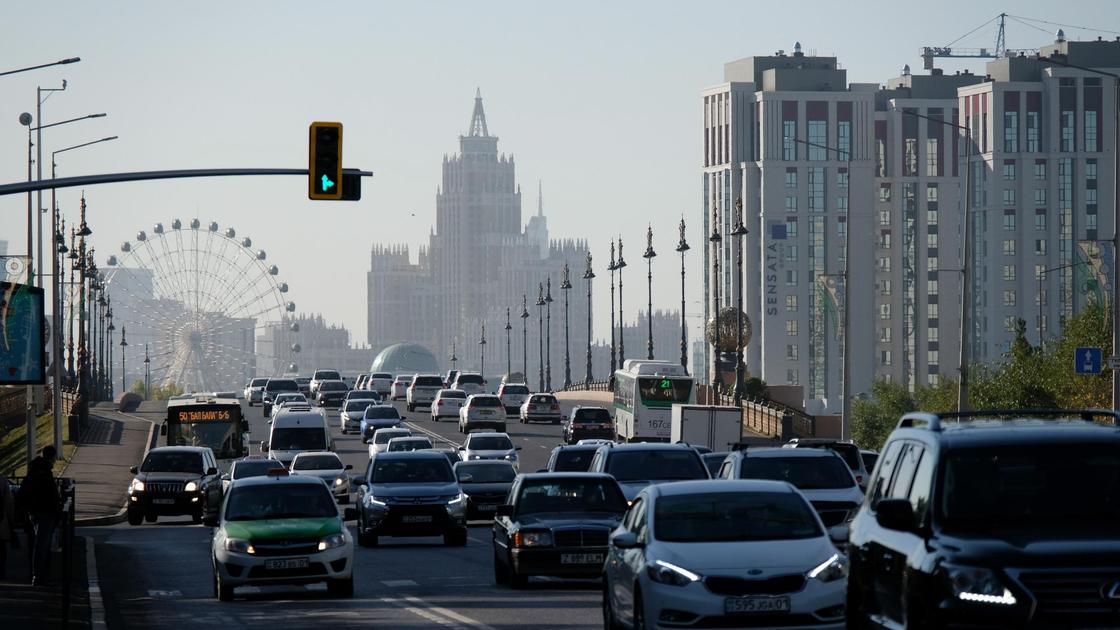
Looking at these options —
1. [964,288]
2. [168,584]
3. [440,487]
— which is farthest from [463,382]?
[168,584]

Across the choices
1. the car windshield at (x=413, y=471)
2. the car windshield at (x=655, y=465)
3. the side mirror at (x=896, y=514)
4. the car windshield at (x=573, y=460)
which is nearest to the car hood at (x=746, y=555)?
the side mirror at (x=896, y=514)

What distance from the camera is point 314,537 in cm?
2238

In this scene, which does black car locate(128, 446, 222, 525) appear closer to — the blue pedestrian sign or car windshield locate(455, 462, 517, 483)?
car windshield locate(455, 462, 517, 483)

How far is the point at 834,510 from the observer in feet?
84.2

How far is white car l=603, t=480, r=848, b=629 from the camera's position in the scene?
1421 centimetres

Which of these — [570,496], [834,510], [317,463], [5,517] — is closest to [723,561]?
[570,496]

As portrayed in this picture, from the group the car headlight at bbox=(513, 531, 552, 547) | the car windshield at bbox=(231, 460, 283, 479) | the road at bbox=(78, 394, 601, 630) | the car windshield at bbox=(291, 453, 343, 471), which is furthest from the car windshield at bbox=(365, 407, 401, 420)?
the car headlight at bbox=(513, 531, 552, 547)

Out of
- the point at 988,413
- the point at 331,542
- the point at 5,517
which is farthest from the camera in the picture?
the point at 5,517

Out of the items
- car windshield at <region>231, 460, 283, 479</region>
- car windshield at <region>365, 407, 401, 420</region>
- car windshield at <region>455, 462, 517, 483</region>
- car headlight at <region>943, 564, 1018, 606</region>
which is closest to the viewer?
car headlight at <region>943, 564, 1018, 606</region>

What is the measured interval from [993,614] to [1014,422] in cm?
203

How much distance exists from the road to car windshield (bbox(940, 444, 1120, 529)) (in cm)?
731

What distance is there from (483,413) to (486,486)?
1520 inches

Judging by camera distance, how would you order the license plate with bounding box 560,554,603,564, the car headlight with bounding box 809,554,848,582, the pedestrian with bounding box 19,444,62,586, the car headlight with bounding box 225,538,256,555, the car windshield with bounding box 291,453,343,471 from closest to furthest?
the car headlight with bounding box 809,554,848,582 → the license plate with bounding box 560,554,603,564 → the car headlight with bounding box 225,538,256,555 → the pedestrian with bounding box 19,444,62,586 → the car windshield with bounding box 291,453,343,471

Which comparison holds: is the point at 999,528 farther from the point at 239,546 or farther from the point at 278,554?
the point at 239,546
